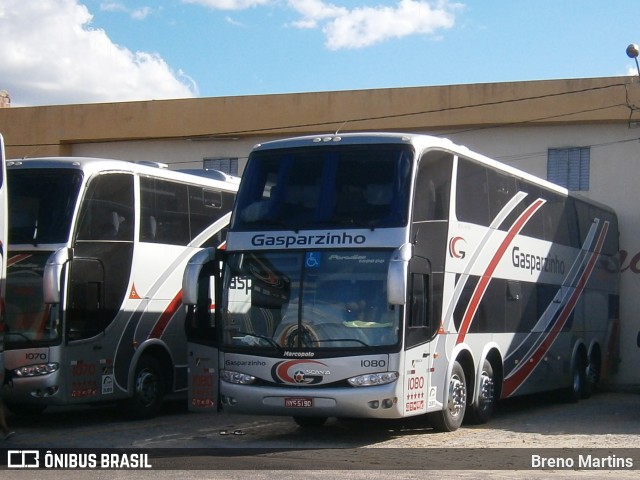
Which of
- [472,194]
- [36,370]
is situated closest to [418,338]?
[472,194]

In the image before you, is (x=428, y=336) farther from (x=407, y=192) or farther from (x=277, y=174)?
(x=277, y=174)

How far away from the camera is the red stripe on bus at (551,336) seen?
1656 centimetres

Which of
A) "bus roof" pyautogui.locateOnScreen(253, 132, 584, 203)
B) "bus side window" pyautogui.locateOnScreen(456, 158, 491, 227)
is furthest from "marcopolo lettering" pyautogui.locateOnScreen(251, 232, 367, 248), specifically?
"bus side window" pyautogui.locateOnScreen(456, 158, 491, 227)

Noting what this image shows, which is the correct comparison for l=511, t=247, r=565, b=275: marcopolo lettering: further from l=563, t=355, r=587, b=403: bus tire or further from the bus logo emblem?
the bus logo emblem

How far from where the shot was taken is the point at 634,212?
23422 millimetres

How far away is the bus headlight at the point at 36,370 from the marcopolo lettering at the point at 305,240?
3.62 m

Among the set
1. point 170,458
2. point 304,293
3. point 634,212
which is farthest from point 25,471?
point 634,212

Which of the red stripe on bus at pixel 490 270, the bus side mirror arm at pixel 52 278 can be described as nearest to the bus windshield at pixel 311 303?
the red stripe on bus at pixel 490 270

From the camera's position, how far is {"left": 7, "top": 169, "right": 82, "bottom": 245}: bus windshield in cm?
1453

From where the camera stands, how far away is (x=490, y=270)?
15.5 meters

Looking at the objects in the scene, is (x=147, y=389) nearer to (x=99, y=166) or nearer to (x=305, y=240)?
(x=99, y=166)

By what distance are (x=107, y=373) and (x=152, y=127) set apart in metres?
13.1

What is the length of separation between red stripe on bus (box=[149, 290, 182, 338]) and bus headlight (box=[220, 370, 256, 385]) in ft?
12.4

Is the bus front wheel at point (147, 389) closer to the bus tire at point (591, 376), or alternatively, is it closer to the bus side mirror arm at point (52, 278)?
the bus side mirror arm at point (52, 278)
